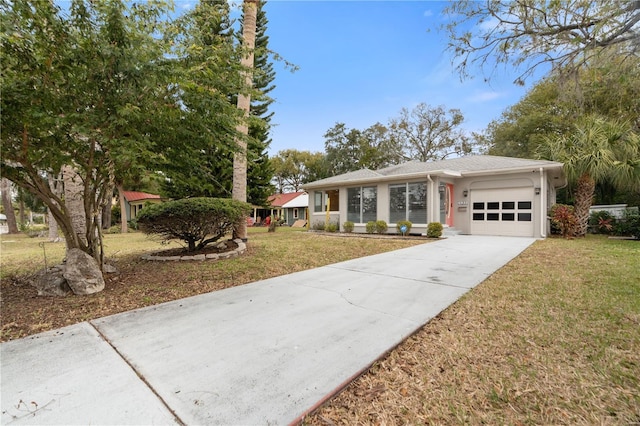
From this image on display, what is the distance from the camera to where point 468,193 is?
527 inches

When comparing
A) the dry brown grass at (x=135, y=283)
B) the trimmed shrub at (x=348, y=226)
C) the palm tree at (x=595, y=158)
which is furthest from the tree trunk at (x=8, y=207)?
the palm tree at (x=595, y=158)

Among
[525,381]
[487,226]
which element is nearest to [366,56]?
[487,226]

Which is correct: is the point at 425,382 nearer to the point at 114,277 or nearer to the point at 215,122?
the point at 215,122

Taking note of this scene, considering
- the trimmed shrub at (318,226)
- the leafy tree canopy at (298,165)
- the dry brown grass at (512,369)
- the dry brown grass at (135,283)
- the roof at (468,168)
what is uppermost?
the leafy tree canopy at (298,165)

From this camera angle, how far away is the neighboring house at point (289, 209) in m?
30.1

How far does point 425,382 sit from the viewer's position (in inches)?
86.9

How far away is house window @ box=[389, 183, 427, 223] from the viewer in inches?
501

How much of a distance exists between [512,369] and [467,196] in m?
12.4

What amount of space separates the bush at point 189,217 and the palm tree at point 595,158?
12500mm

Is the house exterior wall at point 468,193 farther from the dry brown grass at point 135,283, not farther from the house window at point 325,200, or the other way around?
the dry brown grass at point 135,283

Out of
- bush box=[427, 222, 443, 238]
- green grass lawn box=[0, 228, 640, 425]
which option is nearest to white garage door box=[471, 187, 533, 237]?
bush box=[427, 222, 443, 238]

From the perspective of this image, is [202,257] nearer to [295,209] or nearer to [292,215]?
[295,209]

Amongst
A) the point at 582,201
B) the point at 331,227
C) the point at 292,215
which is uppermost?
the point at 582,201

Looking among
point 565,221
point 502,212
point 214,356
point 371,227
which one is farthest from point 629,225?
point 214,356
